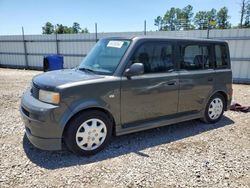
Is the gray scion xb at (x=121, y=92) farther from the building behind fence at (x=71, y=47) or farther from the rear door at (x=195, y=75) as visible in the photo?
the building behind fence at (x=71, y=47)

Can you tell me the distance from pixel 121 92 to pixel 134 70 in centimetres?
40

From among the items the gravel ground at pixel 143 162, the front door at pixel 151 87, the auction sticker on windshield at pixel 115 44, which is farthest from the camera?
the auction sticker on windshield at pixel 115 44

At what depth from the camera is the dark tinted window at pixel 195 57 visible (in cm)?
432

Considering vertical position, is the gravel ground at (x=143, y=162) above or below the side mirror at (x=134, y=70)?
below

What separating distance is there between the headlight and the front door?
1.01 metres

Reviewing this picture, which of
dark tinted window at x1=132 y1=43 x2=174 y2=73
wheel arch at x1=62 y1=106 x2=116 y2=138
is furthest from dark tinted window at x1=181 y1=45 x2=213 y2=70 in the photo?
wheel arch at x1=62 y1=106 x2=116 y2=138

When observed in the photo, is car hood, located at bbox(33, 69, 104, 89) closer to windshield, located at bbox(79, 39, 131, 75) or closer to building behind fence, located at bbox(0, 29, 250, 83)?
windshield, located at bbox(79, 39, 131, 75)

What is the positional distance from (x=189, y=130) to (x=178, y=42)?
71.1 inches

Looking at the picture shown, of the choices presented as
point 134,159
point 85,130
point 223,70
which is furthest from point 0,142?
point 223,70

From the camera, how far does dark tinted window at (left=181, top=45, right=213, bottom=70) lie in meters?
4.32

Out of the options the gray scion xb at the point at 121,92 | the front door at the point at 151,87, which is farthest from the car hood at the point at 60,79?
the front door at the point at 151,87

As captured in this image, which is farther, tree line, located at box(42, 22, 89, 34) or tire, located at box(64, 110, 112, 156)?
tree line, located at box(42, 22, 89, 34)

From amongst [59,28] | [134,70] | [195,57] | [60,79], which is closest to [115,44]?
[134,70]

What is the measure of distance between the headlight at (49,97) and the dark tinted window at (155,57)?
1342 millimetres
